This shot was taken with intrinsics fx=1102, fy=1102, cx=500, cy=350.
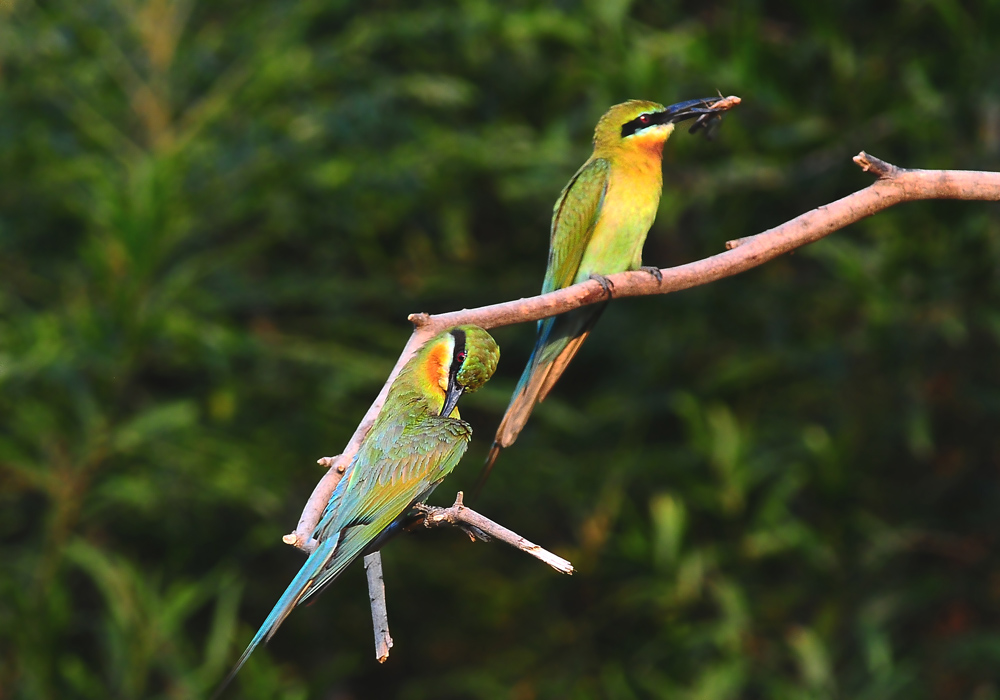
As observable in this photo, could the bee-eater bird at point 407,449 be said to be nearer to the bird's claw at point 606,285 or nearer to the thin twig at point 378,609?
the thin twig at point 378,609

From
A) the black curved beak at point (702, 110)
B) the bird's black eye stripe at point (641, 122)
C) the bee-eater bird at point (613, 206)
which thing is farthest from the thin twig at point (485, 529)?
the bird's black eye stripe at point (641, 122)

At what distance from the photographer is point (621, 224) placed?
7.51ft

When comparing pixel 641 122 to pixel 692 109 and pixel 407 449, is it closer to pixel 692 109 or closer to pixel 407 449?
pixel 692 109

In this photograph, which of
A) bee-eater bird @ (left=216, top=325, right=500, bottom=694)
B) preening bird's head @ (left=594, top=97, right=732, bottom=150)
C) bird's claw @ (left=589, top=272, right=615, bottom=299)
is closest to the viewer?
bee-eater bird @ (left=216, top=325, right=500, bottom=694)

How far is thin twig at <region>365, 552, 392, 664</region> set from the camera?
3.18ft

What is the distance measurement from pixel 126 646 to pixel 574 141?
2.56 m

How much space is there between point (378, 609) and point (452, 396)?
1.54 feet

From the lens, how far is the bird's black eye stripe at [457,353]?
141cm

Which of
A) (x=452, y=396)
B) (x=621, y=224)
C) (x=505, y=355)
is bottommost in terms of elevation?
(x=505, y=355)

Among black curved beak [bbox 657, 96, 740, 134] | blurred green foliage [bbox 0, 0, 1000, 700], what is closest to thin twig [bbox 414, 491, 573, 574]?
black curved beak [bbox 657, 96, 740, 134]

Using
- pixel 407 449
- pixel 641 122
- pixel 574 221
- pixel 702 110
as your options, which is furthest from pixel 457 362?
pixel 641 122

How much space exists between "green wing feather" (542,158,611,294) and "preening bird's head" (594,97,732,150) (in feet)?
0.26

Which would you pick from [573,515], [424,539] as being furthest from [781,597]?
[424,539]

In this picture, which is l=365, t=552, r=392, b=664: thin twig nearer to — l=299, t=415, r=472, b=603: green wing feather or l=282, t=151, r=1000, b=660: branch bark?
l=299, t=415, r=472, b=603: green wing feather
